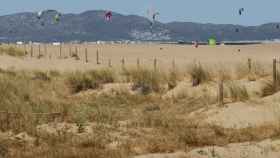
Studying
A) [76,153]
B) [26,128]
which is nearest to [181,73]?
[26,128]

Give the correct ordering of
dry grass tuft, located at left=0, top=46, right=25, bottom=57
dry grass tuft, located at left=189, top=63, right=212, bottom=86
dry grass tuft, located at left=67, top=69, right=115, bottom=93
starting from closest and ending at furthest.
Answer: dry grass tuft, located at left=189, top=63, right=212, bottom=86
dry grass tuft, located at left=67, top=69, right=115, bottom=93
dry grass tuft, located at left=0, top=46, right=25, bottom=57

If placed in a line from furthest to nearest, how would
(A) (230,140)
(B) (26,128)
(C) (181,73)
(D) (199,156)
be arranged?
(C) (181,73) < (B) (26,128) < (A) (230,140) < (D) (199,156)

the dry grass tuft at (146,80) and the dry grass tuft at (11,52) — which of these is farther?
the dry grass tuft at (11,52)

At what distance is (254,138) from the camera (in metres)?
16.4

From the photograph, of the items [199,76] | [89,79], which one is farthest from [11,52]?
[199,76]

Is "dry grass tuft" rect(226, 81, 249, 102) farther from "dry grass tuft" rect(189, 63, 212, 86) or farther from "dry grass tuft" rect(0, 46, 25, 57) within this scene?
"dry grass tuft" rect(0, 46, 25, 57)

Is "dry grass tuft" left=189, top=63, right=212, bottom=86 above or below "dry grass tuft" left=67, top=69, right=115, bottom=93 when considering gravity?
above

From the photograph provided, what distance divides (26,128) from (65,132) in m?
0.88

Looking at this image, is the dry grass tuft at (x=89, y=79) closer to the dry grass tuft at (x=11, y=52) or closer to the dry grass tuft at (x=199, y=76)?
the dry grass tuft at (x=199, y=76)

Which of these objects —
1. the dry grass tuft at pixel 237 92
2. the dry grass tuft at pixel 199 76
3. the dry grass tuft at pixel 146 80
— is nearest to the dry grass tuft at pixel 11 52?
the dry grass tuft at pixel 146 80

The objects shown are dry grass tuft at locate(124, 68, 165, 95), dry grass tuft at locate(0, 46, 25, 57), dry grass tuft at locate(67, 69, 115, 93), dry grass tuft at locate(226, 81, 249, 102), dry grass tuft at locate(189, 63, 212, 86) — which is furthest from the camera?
dry grass tuft at locate(0, 46, 25, 57)

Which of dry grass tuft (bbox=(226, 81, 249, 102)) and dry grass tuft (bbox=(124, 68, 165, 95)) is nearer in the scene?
dry grass tuft (bbox=(226, 81, 249, 102))

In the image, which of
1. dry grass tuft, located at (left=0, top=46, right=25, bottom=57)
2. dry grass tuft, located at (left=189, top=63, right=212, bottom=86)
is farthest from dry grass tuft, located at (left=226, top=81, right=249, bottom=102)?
dry grass tuft, located at (left=0, top=46, right=25, bottom=57)

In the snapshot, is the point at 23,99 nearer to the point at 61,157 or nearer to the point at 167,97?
the point at 167,97
